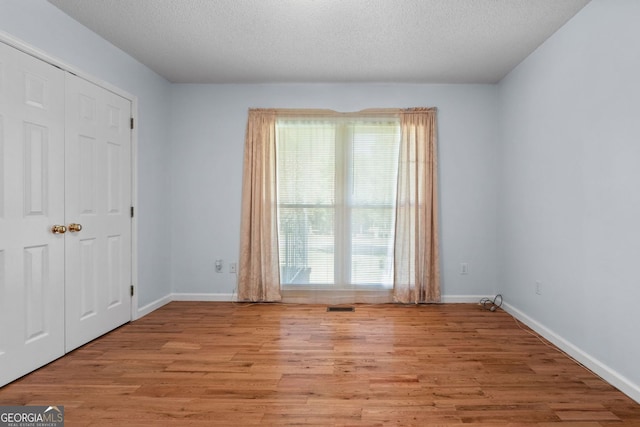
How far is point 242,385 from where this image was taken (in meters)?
2.28

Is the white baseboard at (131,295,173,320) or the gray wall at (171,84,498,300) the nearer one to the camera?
the white baseboard at (131,295,173,320)

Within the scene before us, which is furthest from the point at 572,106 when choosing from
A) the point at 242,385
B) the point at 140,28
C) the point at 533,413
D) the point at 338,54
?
the point at 140,28

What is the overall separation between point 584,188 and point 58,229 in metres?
3.80

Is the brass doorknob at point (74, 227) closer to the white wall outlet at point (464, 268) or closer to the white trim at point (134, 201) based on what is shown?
the white trim at point (134, 201)

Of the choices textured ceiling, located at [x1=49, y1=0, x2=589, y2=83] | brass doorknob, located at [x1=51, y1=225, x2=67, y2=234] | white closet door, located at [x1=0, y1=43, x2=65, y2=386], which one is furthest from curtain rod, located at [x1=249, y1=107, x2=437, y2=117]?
brass doorknob, located at [x1=51, y1=225, x2=67, y2=234]

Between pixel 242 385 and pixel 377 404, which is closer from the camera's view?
pixel 377 404

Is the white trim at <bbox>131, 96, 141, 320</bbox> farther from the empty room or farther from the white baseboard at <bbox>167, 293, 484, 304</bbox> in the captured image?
the white baseboard at <bbox>167, 293, 484, 304</bbox>

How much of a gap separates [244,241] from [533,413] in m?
3.13

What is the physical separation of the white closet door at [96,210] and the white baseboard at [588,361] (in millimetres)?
3794

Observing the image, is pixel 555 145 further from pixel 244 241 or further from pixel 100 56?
pixel 100 56

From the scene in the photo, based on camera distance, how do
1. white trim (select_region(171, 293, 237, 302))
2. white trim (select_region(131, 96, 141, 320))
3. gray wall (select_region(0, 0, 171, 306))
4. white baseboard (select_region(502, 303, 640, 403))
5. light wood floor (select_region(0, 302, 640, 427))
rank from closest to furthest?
light wood floor (select_region(0, 302, 640, 427))
white baseboard (select_region(502, 303, 640, 403))
gray wall (select_region(0, 0, 171, 306))
white trim (select_region(131, 96, 141, 320))
white trim (select_region(171, 293, 237, 302))

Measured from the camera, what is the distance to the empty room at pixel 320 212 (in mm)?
2193

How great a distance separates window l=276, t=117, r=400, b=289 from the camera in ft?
13.8

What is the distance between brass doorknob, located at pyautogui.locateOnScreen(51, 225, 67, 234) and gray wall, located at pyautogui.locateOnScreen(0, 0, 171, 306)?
1.01 meters
